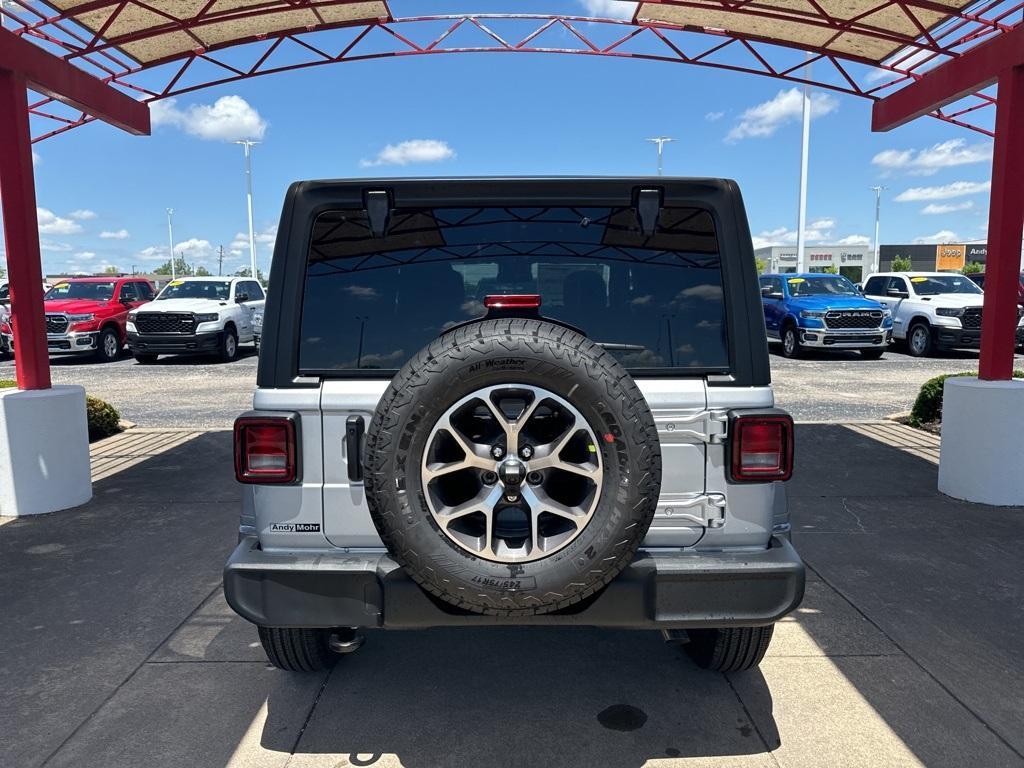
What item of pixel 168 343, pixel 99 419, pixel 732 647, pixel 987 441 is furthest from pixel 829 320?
pixel 732 647

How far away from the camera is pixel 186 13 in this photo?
23.3 ft

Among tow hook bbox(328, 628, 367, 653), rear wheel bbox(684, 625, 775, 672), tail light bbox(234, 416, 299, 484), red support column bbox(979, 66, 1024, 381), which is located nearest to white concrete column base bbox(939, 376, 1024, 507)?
red support column bbox(979, 66, 1024, 381)

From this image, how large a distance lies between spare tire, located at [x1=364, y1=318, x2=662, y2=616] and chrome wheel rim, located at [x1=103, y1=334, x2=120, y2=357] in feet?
56.5

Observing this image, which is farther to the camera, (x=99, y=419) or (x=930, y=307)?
(x=930, y=307)

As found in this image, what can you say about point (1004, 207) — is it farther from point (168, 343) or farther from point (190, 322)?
point (168, 343)

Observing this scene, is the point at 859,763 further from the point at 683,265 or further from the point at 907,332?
the point at 907,332

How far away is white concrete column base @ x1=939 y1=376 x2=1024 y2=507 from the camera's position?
583cm

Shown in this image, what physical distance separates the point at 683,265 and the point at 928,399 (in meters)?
7.43

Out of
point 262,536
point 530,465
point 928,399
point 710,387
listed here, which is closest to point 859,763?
point 710,387

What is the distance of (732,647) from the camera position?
10.4 feet

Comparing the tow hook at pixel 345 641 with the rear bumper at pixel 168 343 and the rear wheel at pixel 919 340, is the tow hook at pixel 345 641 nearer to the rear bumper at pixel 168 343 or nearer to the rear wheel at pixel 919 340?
the rear bumper at pixel 168 343

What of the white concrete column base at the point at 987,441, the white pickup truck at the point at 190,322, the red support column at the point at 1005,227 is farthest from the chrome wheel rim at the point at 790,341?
the white pickup truck at the point at 190,322

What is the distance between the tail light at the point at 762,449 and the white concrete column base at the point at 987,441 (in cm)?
422

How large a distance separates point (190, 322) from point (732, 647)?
15.1 metres
